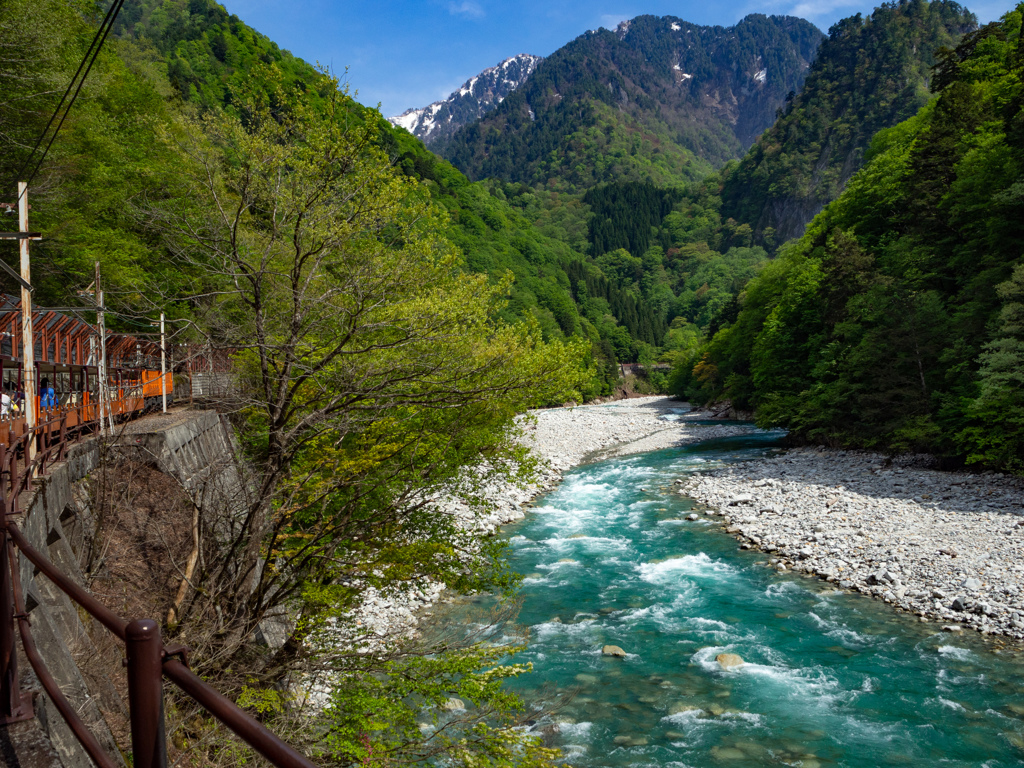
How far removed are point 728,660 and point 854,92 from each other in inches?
6592

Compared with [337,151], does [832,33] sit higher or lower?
higher

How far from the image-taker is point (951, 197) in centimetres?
3278

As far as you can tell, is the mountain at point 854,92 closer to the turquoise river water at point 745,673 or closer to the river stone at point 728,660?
the turquoise river water at point 745,673

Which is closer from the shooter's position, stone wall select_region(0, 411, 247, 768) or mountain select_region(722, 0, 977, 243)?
stone wall select_region(0, 411, 247, 768)

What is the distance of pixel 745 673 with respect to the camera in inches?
519

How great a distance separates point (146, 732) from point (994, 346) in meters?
27.7

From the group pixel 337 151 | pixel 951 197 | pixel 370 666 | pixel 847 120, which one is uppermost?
pixel 847 120

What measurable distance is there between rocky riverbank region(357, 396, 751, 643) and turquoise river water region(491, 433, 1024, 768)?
309 centimetres

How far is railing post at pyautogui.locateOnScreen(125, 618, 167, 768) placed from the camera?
157 centimetres

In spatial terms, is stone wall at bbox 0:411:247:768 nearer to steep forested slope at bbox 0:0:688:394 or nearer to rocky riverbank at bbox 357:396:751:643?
steep forested slope at bbox 0:0:688:394

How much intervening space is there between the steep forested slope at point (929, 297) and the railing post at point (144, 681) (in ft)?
88.7

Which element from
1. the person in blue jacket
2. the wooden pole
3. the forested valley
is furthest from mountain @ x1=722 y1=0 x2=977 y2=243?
the wooden pole

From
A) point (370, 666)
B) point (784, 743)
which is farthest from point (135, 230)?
point (784, 743)

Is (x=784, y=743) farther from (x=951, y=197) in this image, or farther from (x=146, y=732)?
(x=951, y=197)
